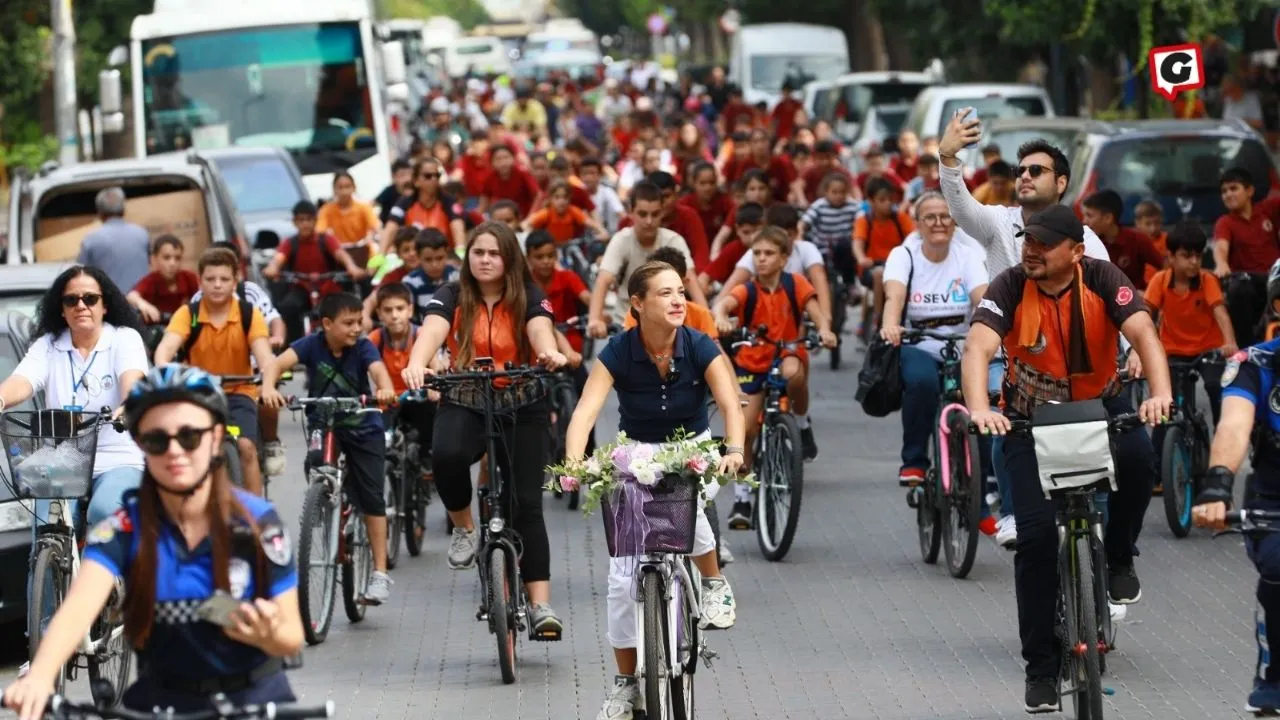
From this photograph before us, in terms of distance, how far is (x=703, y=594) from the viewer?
8734mm

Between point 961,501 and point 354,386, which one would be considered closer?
point 354,386

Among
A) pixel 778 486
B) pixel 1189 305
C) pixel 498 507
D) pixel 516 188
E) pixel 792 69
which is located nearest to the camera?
pixel 498 507

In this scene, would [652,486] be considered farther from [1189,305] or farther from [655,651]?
[1189,305]

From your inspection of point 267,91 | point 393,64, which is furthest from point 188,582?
point 267,91

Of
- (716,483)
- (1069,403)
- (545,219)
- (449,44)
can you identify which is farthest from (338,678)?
(449,44)

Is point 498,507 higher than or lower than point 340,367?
lower

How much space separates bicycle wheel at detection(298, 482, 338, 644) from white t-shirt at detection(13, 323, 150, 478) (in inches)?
43.1

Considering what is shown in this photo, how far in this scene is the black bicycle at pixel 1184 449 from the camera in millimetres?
12578

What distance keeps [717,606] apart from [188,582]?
3690 mm

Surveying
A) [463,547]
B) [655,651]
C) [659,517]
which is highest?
[659,517]

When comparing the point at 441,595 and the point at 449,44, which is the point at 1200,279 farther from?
the point at 449,44

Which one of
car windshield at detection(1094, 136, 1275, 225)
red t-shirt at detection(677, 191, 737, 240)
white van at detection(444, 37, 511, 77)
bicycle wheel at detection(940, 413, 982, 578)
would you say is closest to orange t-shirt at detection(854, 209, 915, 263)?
red t-shirt at detection(677, 191, 737, 240)

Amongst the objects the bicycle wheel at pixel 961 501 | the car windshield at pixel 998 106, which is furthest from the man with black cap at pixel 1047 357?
the car windshield at pixel 998 106

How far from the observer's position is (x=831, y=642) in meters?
10.3
